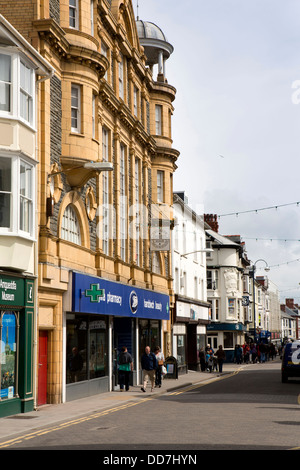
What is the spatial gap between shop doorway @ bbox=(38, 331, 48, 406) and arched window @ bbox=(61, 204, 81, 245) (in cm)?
413

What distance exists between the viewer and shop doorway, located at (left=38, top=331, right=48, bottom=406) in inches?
887

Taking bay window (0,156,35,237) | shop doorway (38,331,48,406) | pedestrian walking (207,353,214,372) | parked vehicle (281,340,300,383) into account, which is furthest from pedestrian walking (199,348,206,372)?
bay window (0,156,35,237)

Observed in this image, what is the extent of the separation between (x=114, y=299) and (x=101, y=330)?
4.77ft

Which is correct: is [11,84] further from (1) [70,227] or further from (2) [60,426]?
(2) [60,426]

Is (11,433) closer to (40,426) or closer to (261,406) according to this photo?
(40,426)

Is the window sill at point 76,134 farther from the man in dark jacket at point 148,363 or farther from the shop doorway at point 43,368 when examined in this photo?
the man in dark jacket at point 148,363

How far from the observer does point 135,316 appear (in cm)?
3319

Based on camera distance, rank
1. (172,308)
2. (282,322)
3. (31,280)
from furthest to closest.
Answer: (282,322)
(172,308)
(31,280)

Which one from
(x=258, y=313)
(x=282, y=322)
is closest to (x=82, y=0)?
(x=258, y=313)

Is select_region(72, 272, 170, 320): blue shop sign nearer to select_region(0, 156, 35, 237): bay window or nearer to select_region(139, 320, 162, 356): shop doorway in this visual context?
select_region(139, 320, 162, 356): shop doorway

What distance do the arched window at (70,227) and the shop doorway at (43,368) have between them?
4.13m

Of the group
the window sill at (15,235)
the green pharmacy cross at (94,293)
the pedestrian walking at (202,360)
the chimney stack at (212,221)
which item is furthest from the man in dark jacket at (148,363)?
the chimney stack at (212,221)

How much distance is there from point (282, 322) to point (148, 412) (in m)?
133

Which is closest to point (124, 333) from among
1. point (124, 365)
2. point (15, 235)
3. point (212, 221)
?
point (124, 365)
